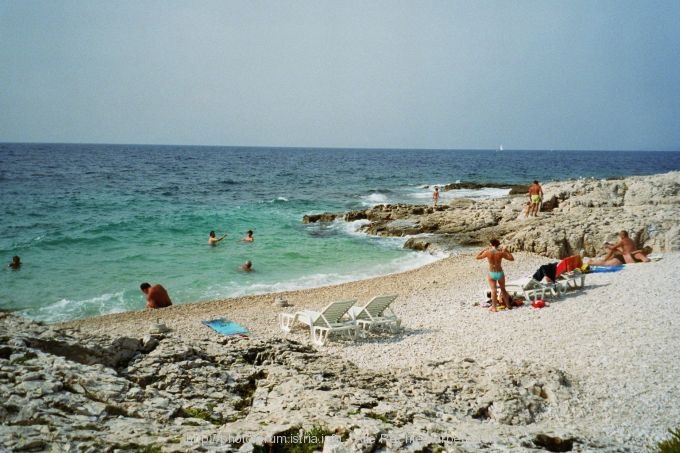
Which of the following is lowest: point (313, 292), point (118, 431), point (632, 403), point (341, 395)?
point (313, 292)

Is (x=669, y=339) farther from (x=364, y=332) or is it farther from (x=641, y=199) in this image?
(x=641, y=199)

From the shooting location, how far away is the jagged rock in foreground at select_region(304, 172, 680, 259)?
15.6 m

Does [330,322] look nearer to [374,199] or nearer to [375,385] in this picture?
[375,385]

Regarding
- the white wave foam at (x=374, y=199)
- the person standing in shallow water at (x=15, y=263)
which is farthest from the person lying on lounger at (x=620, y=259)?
A: the white wave foam at (x=374, y=199)

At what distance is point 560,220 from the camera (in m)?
18.8

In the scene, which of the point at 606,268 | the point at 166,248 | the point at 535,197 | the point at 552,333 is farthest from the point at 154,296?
the point at 535,197

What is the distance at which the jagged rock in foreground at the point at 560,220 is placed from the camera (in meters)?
15.6

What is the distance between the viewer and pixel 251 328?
36.4ft

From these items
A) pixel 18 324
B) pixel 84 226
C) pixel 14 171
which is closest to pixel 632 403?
pixel 18 324

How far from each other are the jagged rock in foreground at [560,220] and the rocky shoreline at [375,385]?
5218mm

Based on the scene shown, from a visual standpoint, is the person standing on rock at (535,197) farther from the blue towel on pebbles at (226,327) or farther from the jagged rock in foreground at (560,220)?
the blue towel on pebbles at (226,327)

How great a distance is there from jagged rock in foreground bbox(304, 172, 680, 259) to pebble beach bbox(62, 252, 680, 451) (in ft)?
5.87

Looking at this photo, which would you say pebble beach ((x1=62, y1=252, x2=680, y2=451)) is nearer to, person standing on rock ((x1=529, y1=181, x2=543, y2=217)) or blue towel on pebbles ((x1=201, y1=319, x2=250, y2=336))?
blue towel on pebbles ((x1=201, y1=319, x2=250, y2=336))

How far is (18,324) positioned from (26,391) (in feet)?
6.60
